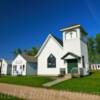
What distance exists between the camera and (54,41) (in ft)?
98.1

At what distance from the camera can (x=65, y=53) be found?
27703 millimetres

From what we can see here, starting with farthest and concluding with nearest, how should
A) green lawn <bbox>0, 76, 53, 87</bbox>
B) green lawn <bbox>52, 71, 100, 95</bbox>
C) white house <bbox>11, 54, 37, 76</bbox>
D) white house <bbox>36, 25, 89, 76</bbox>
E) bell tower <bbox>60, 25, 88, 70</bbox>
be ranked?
white house <bbox>11, 54, 37, 76</bbox> < white house <bbox>36, 25, 89, 76</bbox> < bell tower <bbox>60, 25, 88, 70</bbox> < green lawn <bbox>0, 76, 53, 87</bbox> < green lawn <bbox>52, 71, 100, 95</bbox>

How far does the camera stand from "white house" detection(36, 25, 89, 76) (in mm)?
26641

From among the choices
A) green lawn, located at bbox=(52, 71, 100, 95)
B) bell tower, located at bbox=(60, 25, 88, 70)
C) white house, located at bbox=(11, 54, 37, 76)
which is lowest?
green lawn, located at bbox=(52, 71, 100, 95)

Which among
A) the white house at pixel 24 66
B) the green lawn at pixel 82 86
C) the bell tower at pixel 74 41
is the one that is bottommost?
the green lawn at pixel 82 86

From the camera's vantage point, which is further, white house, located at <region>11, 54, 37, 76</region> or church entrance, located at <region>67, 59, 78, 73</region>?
white house, located at <region>11, 54, 37, 76</region>

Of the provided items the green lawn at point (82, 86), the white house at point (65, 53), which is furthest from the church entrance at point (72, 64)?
the green lawn at point (82, 86)

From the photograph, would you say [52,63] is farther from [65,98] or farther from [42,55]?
[65,98]

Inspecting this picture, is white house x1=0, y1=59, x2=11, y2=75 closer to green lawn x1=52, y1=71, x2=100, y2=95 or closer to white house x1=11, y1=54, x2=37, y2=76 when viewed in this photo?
white house x1=11, y1=54, x2=37, y2=76

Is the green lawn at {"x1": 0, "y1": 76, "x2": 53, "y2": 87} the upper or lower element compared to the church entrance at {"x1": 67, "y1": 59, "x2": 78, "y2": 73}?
lower

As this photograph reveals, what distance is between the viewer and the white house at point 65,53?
26641mm

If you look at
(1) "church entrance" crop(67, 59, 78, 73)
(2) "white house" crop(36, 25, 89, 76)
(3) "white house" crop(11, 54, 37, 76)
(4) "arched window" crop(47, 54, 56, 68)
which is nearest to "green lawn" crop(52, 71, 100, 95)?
(2) "white house" crop(36, 25, 89, 76)

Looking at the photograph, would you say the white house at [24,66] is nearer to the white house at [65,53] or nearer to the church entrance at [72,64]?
the white house at [65,53]

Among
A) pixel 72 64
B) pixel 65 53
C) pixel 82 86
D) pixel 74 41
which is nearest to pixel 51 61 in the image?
pixel 65 53
